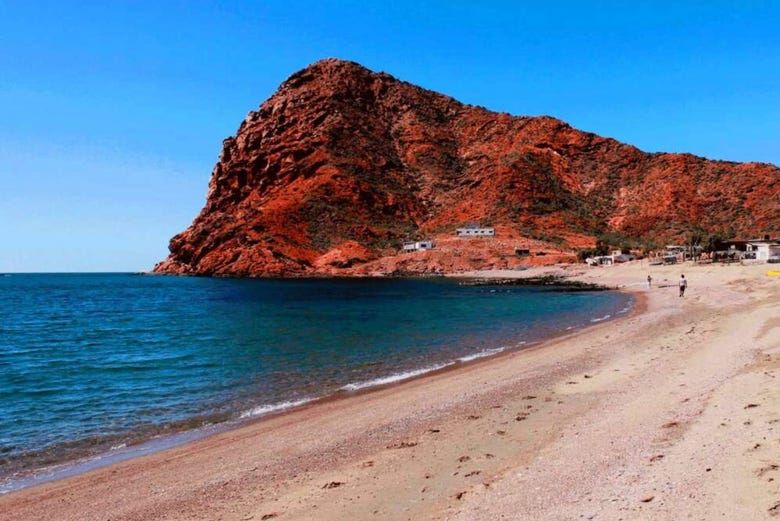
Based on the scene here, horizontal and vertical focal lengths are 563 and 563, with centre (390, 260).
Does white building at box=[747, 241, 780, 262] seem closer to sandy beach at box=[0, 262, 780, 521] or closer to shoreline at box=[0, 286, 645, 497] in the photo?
shoreline at box=[0, 286, 645, 497]

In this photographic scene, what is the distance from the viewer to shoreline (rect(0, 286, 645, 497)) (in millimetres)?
10695

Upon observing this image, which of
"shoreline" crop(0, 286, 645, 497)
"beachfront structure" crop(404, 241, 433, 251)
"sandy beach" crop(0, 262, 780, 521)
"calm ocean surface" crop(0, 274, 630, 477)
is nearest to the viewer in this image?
"sandy beach" crop(0, 262, 780, 521)

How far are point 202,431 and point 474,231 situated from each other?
→ 362ft

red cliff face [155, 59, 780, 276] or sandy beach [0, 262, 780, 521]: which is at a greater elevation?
red cliff face [155, 59, 780, 276]

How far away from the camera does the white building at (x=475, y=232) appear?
393ft

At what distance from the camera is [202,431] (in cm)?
1351

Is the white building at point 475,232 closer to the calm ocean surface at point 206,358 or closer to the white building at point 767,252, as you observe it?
A: the white building at point 767,252

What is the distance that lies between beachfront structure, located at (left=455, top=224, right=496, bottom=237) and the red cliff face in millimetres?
2308

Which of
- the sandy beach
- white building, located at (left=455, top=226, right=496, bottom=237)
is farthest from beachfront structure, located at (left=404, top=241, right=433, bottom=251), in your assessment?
the sandy beach

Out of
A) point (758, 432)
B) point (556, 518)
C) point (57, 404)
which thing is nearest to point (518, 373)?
point (758, 432)

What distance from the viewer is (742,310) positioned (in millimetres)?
29500

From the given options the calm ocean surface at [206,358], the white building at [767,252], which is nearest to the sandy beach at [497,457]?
the calm ocean surface at [206,358]

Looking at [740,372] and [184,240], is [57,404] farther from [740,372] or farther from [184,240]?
[184,240]

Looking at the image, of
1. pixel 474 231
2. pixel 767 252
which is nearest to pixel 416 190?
pixel 474 231
